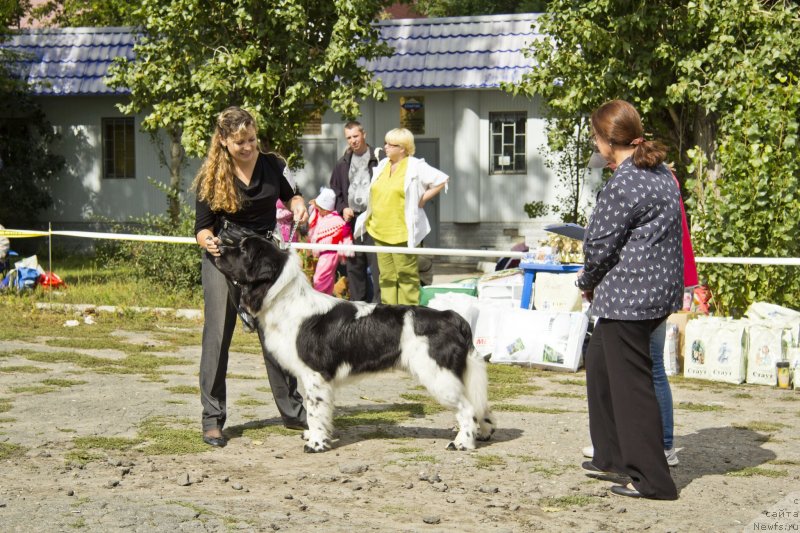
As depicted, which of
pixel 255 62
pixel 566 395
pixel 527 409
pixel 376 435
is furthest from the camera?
pixel 255 62

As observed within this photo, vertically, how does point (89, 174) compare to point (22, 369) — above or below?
above

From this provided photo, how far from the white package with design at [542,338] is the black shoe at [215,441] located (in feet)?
13.0

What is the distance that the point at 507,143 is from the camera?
2147 centimetres

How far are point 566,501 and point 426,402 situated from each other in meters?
2.81

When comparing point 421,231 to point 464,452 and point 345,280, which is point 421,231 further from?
point 464,452

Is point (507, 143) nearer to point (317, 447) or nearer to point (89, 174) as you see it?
point (89, 174)

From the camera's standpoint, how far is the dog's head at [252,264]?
6.48 metres

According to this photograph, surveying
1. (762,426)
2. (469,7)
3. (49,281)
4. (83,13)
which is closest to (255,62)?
(49,281)

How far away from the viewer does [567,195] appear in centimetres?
2075

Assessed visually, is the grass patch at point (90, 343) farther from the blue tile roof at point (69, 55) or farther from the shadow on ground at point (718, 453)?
the blue tile roof at point (69, 55)

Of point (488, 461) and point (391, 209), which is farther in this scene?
point (391, 209)

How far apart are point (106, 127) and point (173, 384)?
15.6 meters

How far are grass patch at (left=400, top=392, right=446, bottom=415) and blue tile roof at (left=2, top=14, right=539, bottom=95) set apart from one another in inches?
472

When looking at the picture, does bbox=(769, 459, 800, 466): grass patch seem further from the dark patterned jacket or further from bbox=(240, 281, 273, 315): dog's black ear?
bbox=(240, 281, 273, 315): dog's black ear
